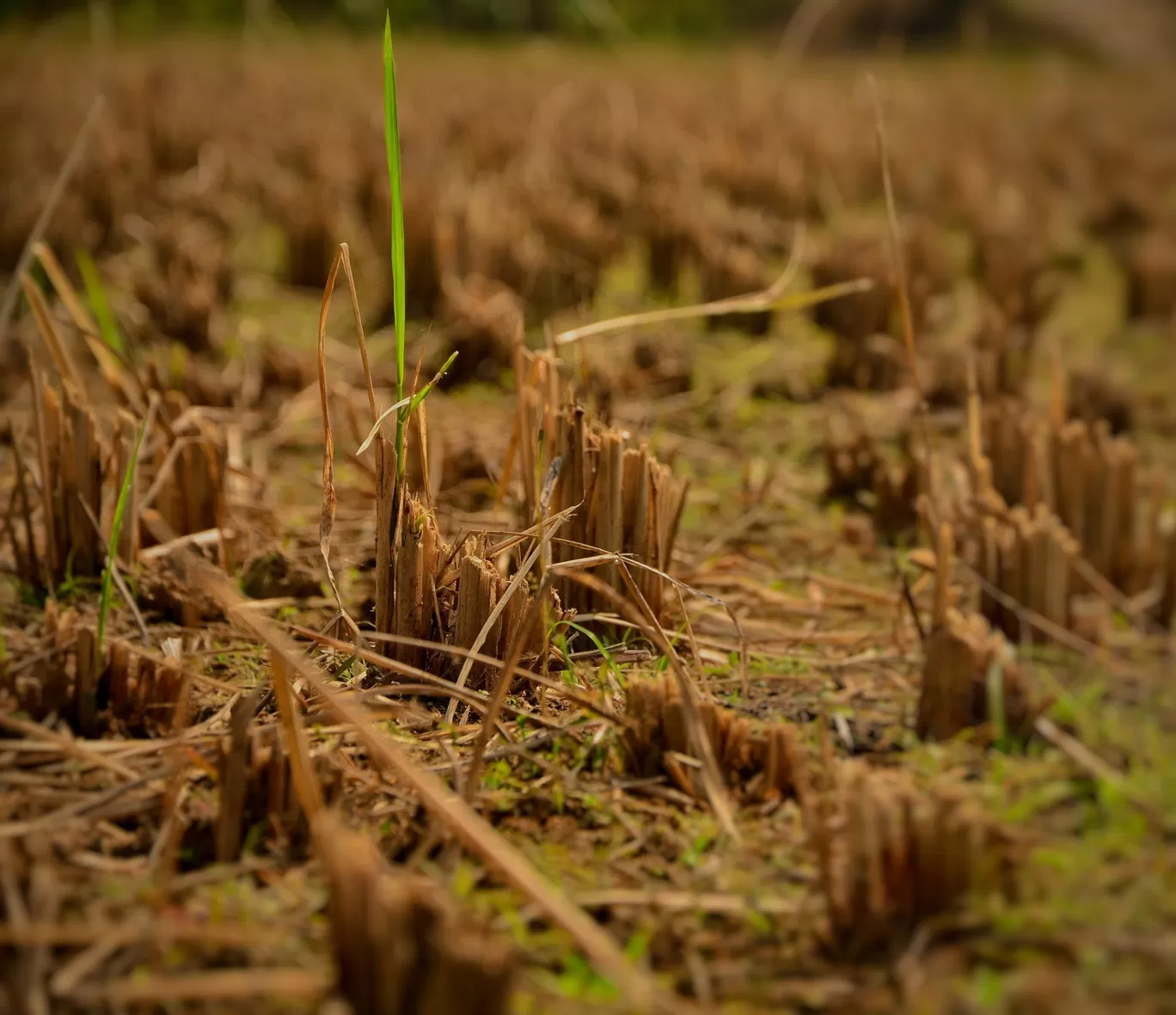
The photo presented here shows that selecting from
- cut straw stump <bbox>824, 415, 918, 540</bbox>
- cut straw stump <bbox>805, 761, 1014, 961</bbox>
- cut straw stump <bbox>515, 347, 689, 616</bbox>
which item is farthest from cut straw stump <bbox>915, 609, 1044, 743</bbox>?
cut straw stump <bbox>824, 415, 918, 540</bbox>

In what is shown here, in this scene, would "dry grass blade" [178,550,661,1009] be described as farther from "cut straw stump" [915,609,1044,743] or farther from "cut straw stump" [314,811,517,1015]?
"cut straw stump" [915,609,1044,743]

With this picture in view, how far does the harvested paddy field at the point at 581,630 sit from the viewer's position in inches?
41.2

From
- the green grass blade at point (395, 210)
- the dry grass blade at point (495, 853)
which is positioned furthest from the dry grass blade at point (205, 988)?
the green grass blade at point (395, 210)

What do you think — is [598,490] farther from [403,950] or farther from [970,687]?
[403,950]

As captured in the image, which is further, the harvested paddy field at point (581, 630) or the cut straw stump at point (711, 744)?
the cut straw stump at point (711, 744)

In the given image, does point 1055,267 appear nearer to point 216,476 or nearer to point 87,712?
point 216,476

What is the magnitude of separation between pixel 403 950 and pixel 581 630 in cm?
59

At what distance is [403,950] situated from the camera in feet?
2.99

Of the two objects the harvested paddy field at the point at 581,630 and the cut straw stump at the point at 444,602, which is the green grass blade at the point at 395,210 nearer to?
the harvested paddy field at the point at 581,630

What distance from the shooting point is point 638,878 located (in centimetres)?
119

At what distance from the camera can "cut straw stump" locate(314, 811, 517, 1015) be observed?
0.89m

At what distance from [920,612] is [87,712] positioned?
1100mm

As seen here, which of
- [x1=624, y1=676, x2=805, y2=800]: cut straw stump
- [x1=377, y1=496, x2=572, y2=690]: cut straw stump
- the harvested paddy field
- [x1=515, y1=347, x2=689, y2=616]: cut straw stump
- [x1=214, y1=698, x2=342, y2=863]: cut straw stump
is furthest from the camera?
[x1=515, y1=347, x2=689, y2=616]: cut straw stump

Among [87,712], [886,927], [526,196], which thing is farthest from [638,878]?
[526,196]
